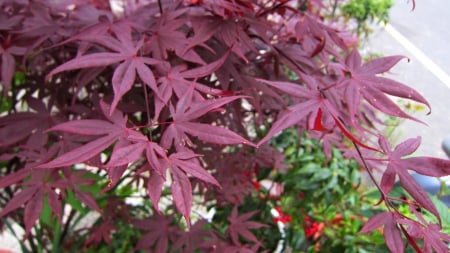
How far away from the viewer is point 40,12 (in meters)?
1.04

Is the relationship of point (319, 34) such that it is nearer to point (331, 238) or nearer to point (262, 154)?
point (262, 154)

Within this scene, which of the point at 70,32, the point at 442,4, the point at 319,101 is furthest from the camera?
the point at 442,4

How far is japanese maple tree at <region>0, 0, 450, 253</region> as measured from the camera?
2.36ft

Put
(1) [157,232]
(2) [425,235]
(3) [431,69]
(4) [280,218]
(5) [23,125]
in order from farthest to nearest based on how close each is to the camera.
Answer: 1. (4) [280,218]
2. (3) [431,69]
3. (1) [157,232]
4. (5) [23,125]
5. (2) [425,235]

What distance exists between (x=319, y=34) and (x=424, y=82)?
0.53 m

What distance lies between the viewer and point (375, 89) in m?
0.81

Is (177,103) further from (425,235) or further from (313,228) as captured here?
(313,228)

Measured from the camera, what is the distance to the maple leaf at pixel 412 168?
28.5 inches

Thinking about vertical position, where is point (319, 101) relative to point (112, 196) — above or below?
above

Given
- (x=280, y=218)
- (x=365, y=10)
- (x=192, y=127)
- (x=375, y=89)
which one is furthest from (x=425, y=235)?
(x=365, y=10)

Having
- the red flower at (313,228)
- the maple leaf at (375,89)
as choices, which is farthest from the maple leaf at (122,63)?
the red flower at (313,228)

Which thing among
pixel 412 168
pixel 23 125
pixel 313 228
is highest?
pixel 412 168

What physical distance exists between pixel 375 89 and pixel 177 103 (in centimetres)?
34

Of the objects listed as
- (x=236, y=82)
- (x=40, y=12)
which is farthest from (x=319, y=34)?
(x=40, y=12)
